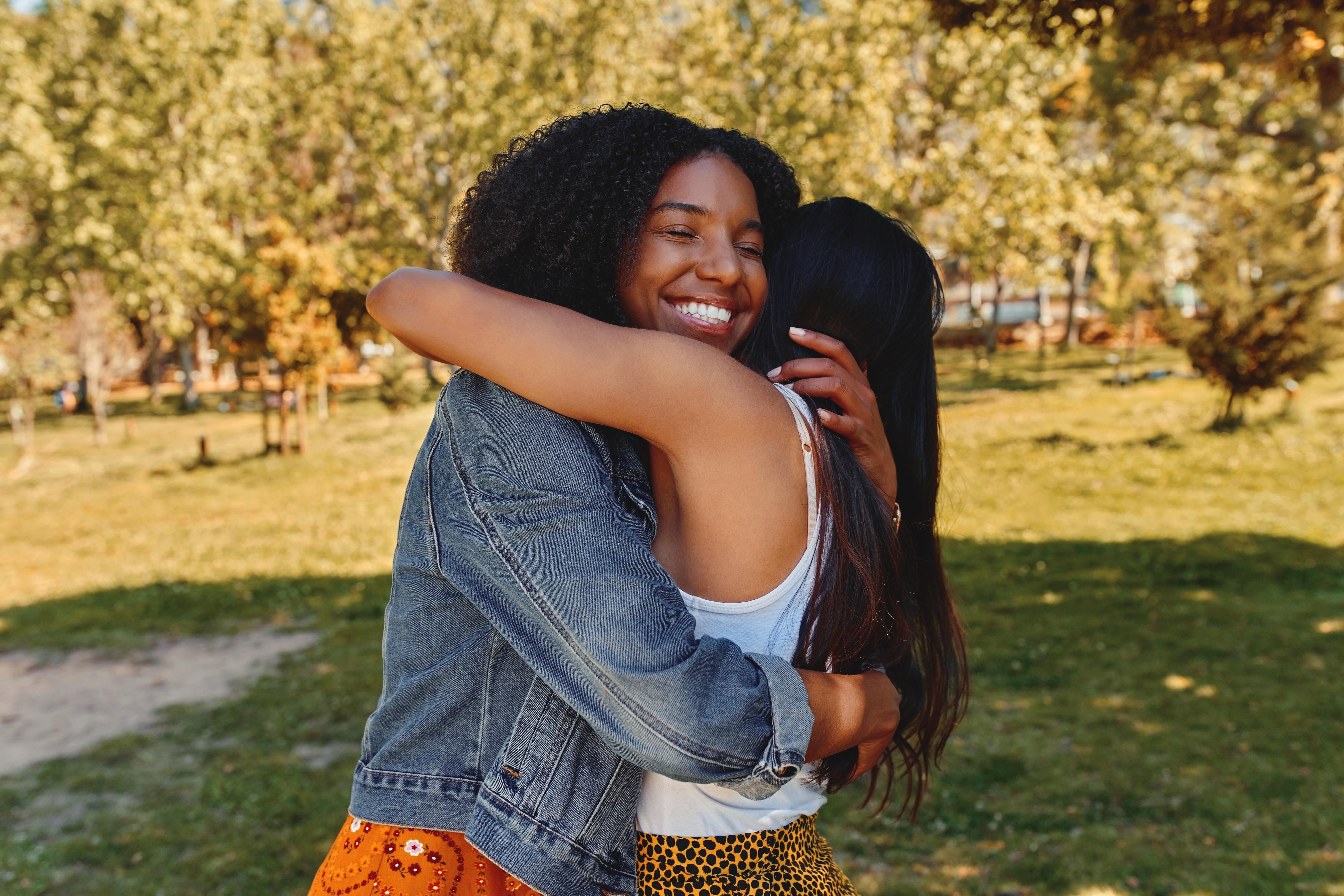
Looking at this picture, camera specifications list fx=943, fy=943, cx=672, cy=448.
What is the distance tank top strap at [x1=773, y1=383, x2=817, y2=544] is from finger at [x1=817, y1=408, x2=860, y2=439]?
0.05 meters

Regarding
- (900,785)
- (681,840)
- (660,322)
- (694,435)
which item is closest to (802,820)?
(681,840)

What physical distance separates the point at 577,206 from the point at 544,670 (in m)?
0.85

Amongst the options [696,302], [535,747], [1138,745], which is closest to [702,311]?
[696,302]

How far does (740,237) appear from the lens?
6.31ft

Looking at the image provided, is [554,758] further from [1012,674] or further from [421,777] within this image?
[1012,674]

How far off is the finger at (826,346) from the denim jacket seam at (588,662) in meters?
0.67

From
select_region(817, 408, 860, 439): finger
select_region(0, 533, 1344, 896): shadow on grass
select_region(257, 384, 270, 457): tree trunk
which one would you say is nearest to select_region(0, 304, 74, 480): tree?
select_region(257, 384, 270, 457): tree trunk

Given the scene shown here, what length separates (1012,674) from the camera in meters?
6.49

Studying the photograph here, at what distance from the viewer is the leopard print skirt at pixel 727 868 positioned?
1.54 meters

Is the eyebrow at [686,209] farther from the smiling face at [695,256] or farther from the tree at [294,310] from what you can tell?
the tree at [294,310]

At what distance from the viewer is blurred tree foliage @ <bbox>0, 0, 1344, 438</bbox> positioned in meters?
19.1

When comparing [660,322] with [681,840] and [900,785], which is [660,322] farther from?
[900,785]

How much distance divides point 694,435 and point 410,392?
80.7ft

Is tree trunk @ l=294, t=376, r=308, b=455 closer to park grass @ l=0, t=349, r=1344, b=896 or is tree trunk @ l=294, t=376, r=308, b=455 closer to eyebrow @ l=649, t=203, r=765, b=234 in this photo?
park grass @ l=0, t=349, r=1344, b=896
